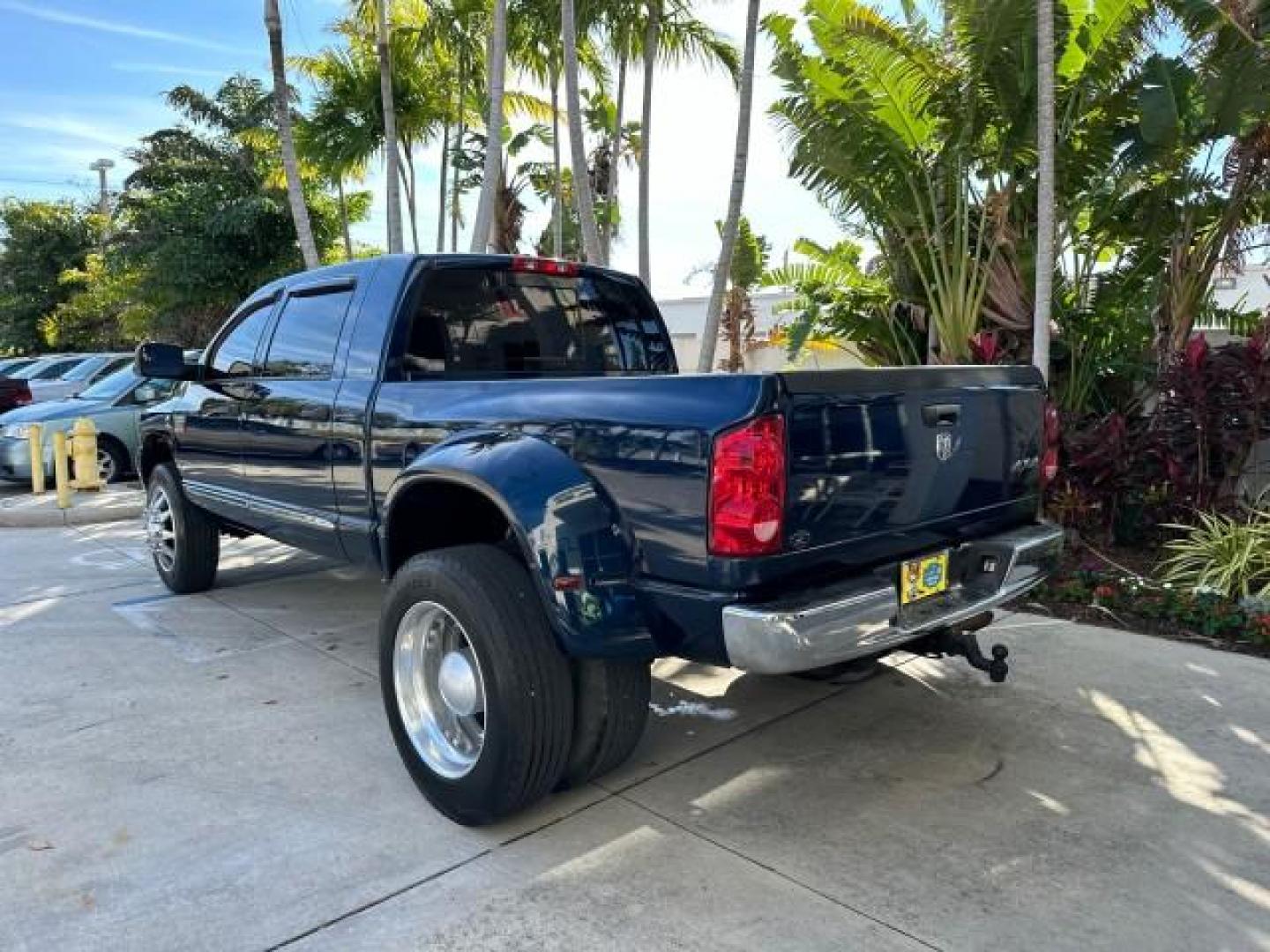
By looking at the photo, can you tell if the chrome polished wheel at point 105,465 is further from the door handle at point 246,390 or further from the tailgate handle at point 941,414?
the tailgate handle at point 941,414

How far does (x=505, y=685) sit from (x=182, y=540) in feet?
12.7

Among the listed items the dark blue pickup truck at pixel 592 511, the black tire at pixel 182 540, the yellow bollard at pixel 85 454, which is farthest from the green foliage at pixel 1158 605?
the yellow bollard at pixel 85 454

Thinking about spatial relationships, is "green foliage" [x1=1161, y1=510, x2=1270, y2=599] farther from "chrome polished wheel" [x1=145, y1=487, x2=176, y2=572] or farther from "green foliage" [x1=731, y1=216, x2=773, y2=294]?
"green foliage" [x1=731, y1=216, x2=773, y2=294]

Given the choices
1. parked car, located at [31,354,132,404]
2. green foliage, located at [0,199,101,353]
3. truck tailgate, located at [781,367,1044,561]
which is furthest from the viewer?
green foliage, located at [0,199,101,353]

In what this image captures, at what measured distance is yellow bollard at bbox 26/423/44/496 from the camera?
9828mm

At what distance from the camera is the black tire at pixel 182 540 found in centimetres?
571

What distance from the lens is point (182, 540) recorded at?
5746mm

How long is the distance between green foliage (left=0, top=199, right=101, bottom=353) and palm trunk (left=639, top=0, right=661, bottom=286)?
28.7 m

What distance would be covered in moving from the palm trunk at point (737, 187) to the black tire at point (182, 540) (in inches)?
224

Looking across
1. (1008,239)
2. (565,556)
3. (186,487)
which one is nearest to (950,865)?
(565,556)

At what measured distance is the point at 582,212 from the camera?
9.29 metres

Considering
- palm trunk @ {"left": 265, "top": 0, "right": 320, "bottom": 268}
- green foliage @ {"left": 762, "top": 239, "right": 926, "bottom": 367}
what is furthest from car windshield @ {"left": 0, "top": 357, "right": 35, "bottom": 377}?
green foliage @ {"left": 762, "top": 239, "right": 926, "bottom": 367}

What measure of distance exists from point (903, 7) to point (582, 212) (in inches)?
142

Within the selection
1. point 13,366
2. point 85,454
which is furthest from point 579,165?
point 13,366
